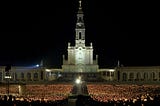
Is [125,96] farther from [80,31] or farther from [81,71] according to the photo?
[81,71]

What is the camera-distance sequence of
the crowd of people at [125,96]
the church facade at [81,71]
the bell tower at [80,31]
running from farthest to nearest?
1. the church facade at [81,71]
2. the bell tower at [80,31]
3. the crowd of people at [125,96]

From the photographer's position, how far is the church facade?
124m

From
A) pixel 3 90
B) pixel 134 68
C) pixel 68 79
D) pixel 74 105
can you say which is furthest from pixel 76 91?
pixel 134 68

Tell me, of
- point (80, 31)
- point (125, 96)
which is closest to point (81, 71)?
point (80, 31)

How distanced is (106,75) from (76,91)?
47.4 metres

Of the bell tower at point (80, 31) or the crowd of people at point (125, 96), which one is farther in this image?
the bell tower at point (80, 31)

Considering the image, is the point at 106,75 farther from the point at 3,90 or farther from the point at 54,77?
the point at 3,90

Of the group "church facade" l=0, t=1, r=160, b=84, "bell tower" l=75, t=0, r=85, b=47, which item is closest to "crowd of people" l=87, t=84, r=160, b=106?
"church facade" l=0, t=1, r=160, b=84

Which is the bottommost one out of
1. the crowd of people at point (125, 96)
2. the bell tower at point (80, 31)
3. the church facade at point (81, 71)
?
the crowd of people at point (125, 96)

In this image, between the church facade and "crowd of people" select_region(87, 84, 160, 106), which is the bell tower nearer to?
the church facade

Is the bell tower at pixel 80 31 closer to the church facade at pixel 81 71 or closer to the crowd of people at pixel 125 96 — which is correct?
the church facade at pixel 81 71

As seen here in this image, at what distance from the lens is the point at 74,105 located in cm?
6288

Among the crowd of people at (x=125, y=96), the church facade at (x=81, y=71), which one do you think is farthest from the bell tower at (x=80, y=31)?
the crowd of people at (x=125, y=96)

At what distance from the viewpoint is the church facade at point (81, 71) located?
124312 mm
